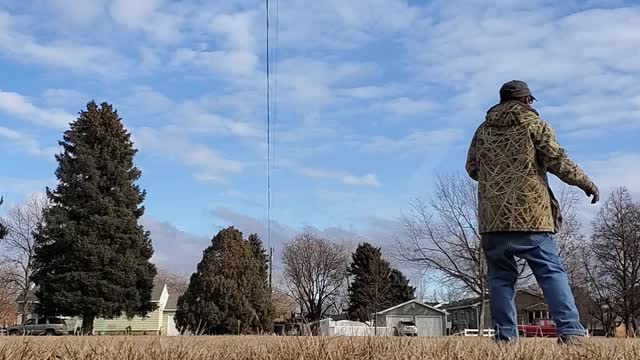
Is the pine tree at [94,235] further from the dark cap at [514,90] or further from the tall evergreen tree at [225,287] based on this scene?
the dark cap at [514,90]

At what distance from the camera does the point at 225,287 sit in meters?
33.5

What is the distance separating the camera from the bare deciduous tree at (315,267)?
216 feet

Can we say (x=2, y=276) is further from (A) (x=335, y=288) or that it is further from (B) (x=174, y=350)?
(B) (x=174, y=350)

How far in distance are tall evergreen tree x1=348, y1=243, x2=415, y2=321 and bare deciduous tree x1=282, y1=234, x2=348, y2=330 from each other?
371cm

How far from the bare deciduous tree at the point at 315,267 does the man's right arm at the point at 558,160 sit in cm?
6084

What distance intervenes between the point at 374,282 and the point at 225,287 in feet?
86.9

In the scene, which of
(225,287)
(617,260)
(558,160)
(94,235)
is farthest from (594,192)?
(617,260)

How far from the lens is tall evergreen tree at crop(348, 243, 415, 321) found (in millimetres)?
58094

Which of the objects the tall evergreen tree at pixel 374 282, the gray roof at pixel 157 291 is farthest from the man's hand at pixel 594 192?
the gray roof at pixel 157 291

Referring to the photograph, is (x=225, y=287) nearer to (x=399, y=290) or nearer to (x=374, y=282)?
(x=374, y=282)

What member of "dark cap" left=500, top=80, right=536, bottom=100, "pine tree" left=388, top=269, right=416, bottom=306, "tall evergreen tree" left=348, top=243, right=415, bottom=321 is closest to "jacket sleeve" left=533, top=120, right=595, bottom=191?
"dark cap" left=500, top=80, right=536, bottom=100

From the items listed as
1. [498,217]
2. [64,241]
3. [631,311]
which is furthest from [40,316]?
[631,311]

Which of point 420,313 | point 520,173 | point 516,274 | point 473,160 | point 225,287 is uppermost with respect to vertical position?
point 225,287

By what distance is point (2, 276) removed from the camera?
55.7 m
